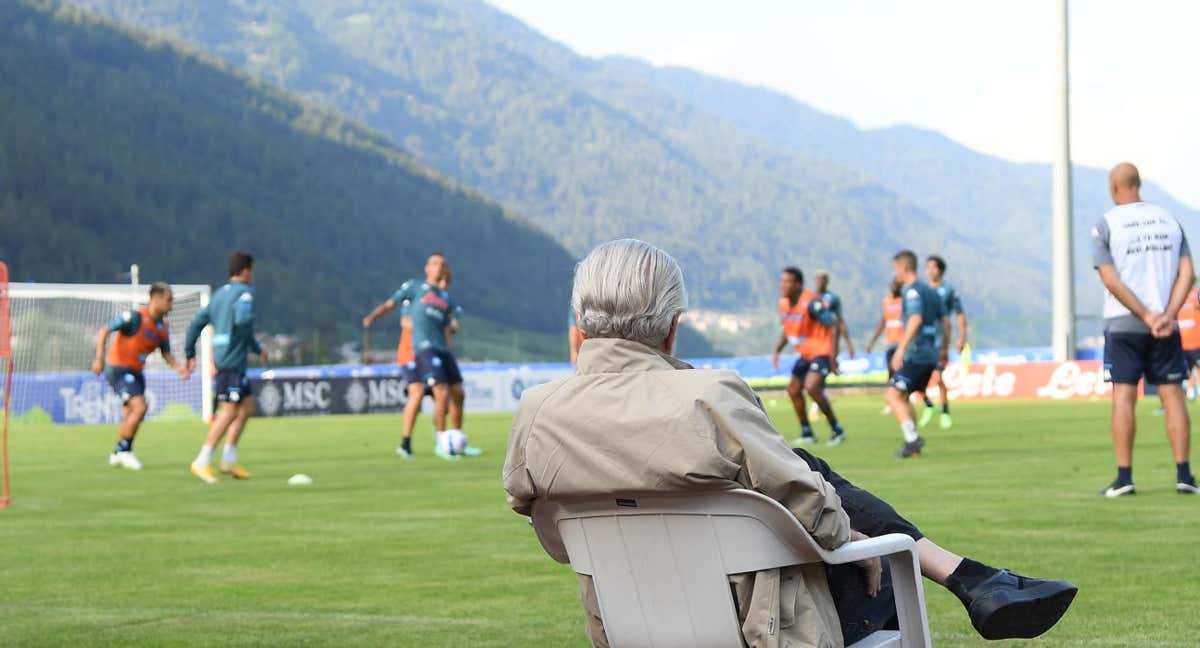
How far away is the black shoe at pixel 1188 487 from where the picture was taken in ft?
39.8

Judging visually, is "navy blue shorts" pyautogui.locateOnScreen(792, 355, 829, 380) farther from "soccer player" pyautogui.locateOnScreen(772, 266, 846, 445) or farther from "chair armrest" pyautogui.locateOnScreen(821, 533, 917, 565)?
"chair armrest" pyautogui.locateOnScreen(821, 533, 917, 565)

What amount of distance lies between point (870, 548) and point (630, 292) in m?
0.78

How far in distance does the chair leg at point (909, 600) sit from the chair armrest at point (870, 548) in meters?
0.04

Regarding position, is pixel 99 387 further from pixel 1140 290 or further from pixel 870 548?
pixel 870 548

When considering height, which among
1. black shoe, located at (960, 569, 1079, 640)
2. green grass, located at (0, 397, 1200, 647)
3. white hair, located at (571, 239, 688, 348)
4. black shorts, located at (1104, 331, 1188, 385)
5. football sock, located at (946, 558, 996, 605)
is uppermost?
white hair, located at (571, 239, 688, 348)

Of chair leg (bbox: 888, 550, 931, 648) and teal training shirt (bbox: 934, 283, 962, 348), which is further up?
teal training shirt (bbox: 934, 283, 962, 348)

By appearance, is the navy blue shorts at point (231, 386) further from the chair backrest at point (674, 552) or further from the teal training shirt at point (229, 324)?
the chair backrest at point (674, 552)

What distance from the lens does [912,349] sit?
1892 centimetres

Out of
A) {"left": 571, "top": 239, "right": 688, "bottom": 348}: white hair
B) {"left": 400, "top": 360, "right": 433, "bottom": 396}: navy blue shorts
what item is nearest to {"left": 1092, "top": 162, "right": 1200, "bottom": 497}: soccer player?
{"left": 571, "top": 239, "right": 688, "bottom": 348}: white hair

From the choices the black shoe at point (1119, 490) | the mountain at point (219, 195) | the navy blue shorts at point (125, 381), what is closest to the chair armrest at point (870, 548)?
the black shoe at point (1119, 490)

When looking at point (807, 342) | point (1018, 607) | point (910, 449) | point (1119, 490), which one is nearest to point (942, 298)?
point (807, 342)

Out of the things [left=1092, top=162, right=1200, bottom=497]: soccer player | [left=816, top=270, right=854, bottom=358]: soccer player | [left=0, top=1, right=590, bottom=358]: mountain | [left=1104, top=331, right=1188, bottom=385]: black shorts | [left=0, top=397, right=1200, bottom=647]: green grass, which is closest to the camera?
[left=0, top=397, right=1200, bottom=647]: green grass

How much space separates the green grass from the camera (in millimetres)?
7199

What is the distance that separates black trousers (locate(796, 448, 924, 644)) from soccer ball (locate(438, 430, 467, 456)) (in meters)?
16.4
